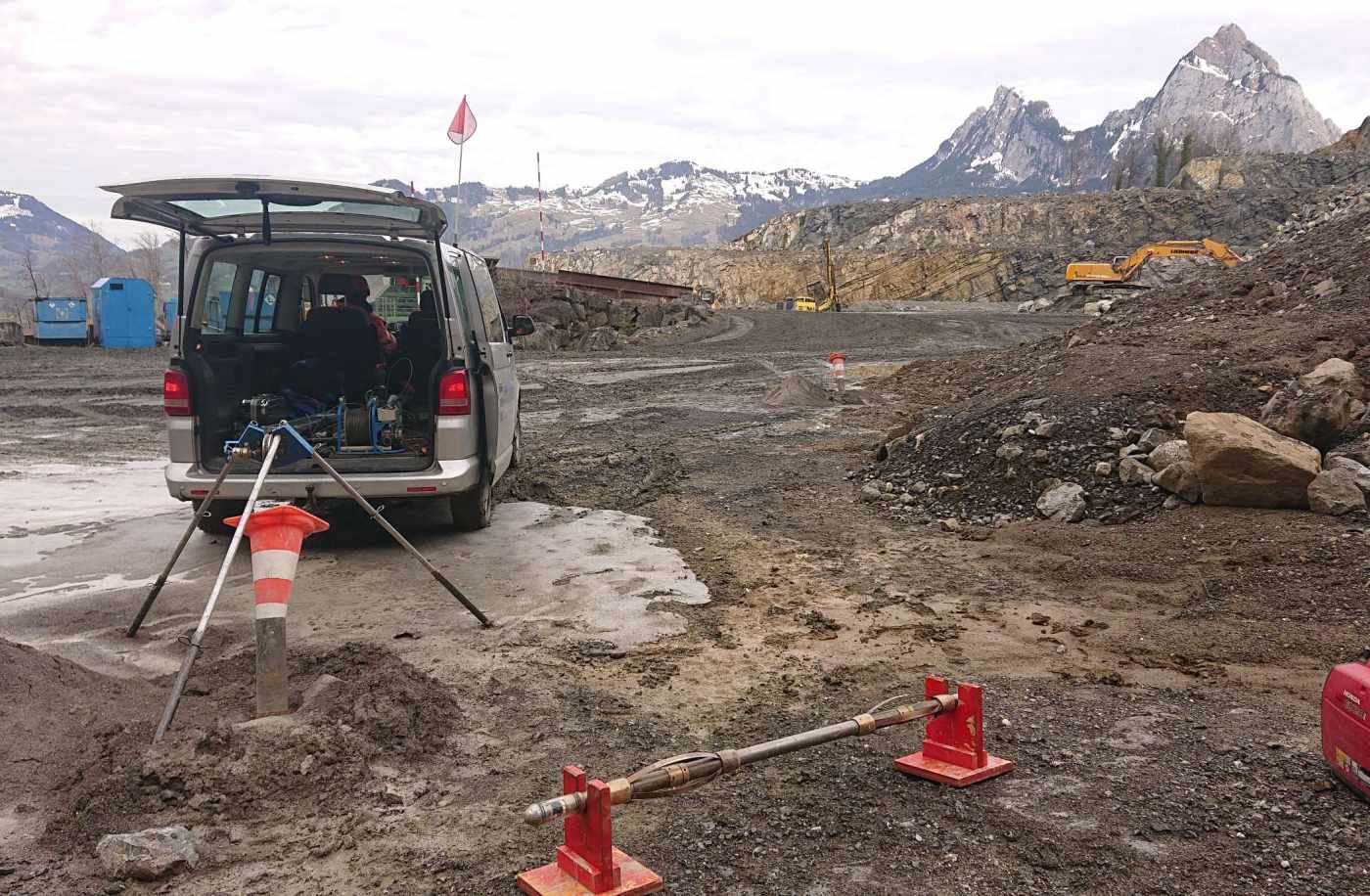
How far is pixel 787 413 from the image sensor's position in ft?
49.4

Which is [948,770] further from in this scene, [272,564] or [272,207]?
[272,207]

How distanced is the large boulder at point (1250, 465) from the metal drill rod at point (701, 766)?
4095 millimetres

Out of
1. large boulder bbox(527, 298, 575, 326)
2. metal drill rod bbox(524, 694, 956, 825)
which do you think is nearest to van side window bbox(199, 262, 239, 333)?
metal drill rod bbox(524, 694, 956, 825)

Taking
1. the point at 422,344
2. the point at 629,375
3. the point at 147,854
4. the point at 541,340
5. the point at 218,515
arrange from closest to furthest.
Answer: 1. the point at 147,854
2. the point at 218,515
3. the point at 422,344
4. the point at 629,375
5. the point at 541,340

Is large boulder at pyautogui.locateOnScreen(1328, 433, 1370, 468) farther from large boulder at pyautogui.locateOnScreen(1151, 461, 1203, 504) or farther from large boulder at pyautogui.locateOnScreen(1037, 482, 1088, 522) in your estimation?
large boulder at pyautogui.locateOnScreen(1037, 482, 1088, 522)

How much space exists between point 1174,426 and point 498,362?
527cm

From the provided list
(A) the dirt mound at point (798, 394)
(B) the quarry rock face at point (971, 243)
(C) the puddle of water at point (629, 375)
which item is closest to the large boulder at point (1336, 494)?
(A) the dirt mound at point (798, 394)

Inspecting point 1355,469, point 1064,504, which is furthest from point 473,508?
point 1355,469

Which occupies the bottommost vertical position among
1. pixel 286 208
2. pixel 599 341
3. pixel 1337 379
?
pixel 599 341

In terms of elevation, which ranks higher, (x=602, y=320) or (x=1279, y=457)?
(x=1279, y=457)

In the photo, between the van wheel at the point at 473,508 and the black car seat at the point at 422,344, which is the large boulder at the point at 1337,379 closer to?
the van wheel at the point at 473,508

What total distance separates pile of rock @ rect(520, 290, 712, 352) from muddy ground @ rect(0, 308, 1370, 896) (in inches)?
925

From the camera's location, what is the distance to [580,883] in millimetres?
2793

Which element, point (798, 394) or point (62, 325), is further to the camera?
point (62, 325)
